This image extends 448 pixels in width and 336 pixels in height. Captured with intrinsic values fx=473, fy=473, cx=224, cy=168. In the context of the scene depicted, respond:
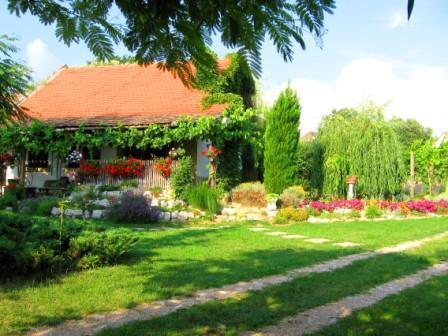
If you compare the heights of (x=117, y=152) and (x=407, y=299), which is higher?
(x=117, y=152)

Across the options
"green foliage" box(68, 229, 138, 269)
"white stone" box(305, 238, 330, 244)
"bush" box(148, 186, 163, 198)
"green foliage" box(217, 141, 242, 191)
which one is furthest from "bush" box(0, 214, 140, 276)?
"green foliage" box(217, 141, 242, 191)

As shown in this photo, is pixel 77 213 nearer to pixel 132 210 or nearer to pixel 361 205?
pixel 132 210

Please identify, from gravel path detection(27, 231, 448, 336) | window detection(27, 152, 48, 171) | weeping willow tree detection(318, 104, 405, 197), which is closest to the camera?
gravel path detection(27, 231, 448, 336)

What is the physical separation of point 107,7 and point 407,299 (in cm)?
497

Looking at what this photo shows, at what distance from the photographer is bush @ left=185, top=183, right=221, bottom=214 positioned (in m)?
14.4

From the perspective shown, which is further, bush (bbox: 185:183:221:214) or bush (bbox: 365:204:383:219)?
bush (bbox: 365:204:383:219)

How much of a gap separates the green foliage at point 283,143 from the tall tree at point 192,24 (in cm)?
1632

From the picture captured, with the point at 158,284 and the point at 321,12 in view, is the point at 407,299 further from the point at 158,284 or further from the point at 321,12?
the point at 321,12

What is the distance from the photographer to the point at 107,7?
1.79m

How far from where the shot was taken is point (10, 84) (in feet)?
14.0

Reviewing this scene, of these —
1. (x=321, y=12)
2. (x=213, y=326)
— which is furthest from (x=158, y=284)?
(x=321, y=12)

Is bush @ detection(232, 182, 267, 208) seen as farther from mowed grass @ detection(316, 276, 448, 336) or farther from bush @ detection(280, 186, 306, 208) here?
mowed grass @ detection(316, 276, 448, 336)

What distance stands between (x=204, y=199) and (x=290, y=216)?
105 inches

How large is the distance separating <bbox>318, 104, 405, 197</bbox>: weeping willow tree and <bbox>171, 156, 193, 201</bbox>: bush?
618cm
